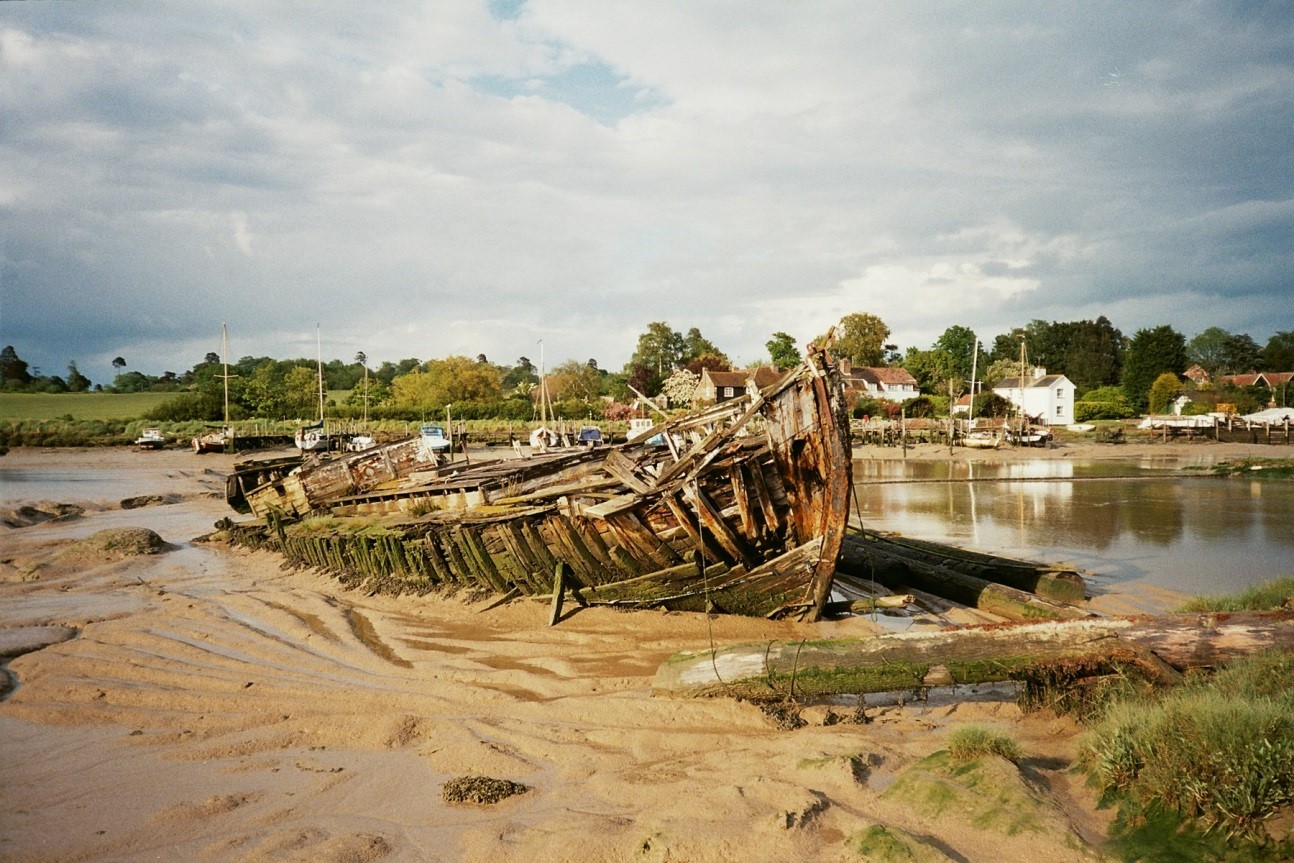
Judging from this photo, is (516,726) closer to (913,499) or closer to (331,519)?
(331,519)

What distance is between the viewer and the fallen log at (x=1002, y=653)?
226 inches

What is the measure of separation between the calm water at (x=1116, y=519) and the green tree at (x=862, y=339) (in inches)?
1962

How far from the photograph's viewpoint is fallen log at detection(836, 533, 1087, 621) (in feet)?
31.0

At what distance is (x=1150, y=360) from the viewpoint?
69.0 meters

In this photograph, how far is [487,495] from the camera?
11797 mm

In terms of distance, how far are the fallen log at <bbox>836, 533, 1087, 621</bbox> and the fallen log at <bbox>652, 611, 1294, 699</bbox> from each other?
2.18 meters

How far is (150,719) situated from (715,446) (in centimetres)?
605

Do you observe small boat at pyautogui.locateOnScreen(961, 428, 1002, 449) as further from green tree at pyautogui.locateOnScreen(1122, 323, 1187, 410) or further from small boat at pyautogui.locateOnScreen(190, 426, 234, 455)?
small boat at pyautogui.locateOnScreen(190, 426, 234, 455)

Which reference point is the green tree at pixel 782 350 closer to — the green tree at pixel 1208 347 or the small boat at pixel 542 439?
the small boat at pixel 542 439

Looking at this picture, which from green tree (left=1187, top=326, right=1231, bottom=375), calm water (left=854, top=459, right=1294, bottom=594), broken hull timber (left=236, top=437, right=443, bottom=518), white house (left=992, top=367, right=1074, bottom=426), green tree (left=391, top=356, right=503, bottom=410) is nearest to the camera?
calm water (left=854, top=459, right=1294, bottom=594)

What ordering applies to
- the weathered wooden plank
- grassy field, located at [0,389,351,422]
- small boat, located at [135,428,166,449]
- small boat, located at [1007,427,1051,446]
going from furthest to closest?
grassy field, located at [0,389,351,422] < small boat, located at [135,428,166,449] < small boat, located at [1007,427,1051,446] < the weathered wooden plank

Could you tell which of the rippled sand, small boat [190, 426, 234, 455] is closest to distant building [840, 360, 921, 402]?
small boat [190, 426, 234, 455]

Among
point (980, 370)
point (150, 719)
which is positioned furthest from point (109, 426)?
point (980, 370)

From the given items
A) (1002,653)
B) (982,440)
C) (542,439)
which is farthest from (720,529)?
(982,440)
